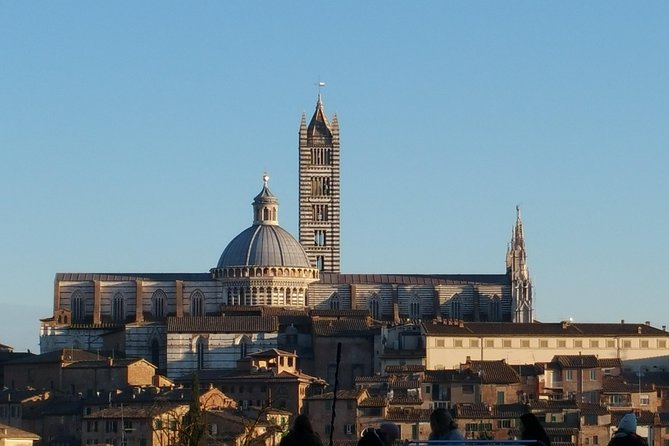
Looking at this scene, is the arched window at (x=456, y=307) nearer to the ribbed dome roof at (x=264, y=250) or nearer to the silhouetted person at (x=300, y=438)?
the ribbed dome roof at (x=264, y=250)

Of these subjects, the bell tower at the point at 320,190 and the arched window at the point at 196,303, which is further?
the bell tower at the point at 320,190

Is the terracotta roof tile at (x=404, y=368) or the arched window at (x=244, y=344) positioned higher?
the arched window at (x=244, y=344)

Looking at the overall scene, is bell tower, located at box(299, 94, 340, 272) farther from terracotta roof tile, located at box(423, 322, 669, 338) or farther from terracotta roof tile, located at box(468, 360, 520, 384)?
terracotta roof tile, located at box(468, 360, 520, 384)

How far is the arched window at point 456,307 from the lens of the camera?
102 meters

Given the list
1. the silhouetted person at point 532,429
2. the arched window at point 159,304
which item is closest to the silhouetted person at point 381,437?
the silhouetted person at point 532,429

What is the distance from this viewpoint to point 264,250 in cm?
10344

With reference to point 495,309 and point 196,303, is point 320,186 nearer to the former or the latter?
point 196,303

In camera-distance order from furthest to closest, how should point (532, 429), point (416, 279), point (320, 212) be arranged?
1. point (320, 212)
2. point (416, 279)
3. point (532, 429)

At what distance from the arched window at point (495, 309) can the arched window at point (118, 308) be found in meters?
18.0

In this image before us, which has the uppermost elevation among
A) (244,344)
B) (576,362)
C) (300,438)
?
(244,344)

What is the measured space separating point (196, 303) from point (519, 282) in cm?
1579

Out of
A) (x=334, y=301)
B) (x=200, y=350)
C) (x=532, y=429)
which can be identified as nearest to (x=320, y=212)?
(x=334, y=301)

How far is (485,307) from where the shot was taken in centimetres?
10212

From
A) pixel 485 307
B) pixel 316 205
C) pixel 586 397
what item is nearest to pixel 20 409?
pixel 586 397
